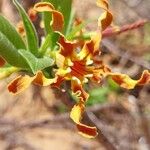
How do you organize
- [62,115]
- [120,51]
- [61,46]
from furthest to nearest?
[120,51]
[62,115]
[61,46]

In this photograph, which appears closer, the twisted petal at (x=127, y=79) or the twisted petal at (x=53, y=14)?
the twisted petal at (x=53, y=14)

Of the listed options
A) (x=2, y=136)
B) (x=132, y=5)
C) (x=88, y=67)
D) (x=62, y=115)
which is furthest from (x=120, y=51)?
(x=88, y=67)

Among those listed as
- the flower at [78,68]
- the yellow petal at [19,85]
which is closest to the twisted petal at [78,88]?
the flower at [78,68]

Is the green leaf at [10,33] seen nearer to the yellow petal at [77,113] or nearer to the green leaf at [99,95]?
the yellow petal at [77,113]

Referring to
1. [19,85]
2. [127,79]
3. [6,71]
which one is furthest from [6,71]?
[127,79]

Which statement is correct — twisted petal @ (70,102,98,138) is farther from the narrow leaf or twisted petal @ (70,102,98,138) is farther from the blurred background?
the blurred background

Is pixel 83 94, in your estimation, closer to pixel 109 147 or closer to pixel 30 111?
pixel 109 147

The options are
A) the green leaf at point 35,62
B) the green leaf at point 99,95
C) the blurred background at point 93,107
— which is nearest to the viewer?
the green leaf at point 35,62

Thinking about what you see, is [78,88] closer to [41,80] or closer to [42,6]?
[41,80]
